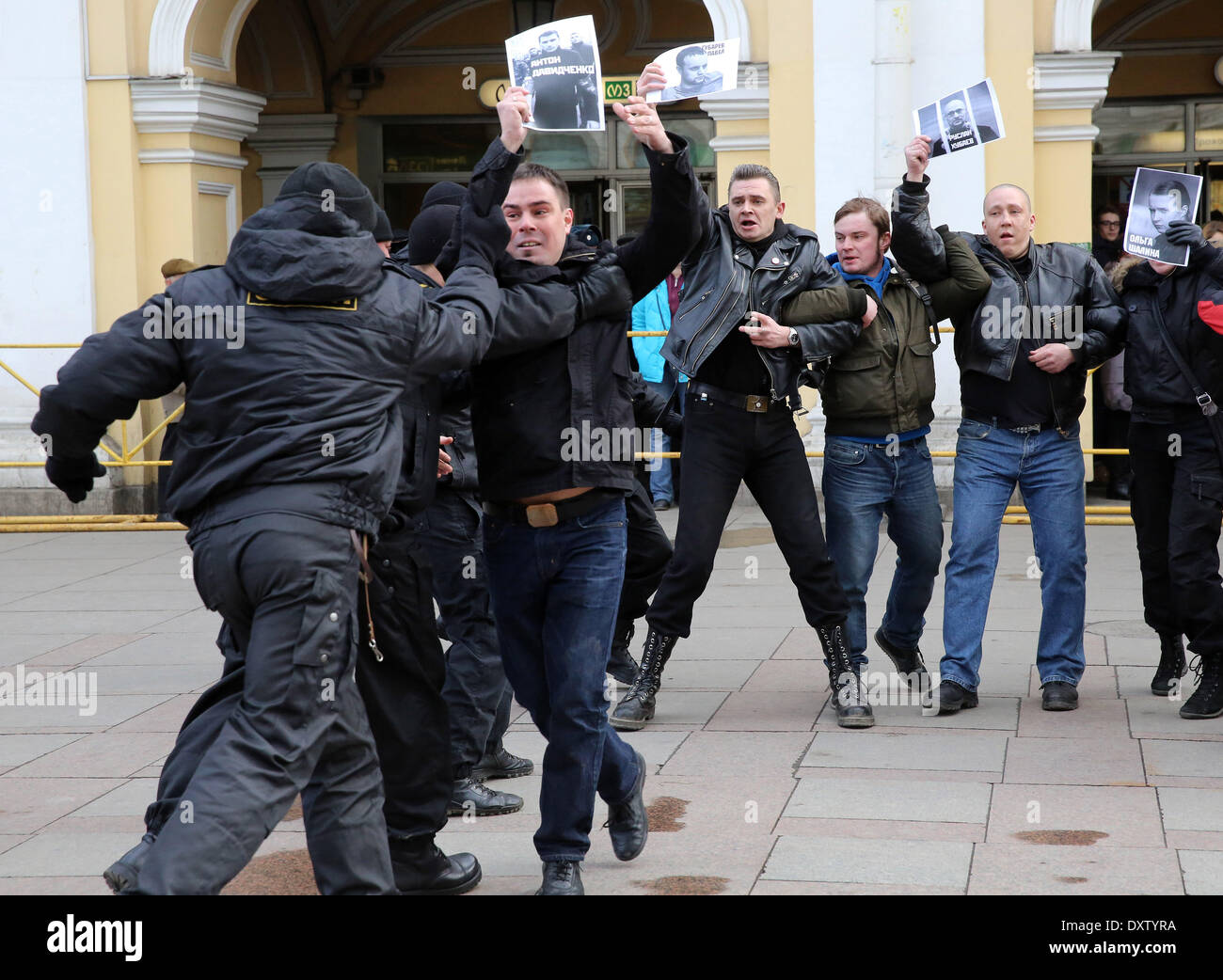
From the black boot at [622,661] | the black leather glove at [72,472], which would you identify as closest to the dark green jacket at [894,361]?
the black boot at [622,661]

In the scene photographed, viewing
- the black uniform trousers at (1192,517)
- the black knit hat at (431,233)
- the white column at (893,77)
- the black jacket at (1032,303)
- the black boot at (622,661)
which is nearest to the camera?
the black knit hat at (431,233)

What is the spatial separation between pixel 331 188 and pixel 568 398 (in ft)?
2.75

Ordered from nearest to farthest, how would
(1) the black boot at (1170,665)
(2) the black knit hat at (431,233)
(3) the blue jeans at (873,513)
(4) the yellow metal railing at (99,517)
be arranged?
(2) the black knit hat at (431,233) → (3) the blue jeans at (873,513) → (1) the black boot at (1170,665) → (4) the yellow metal railing at (99,517)

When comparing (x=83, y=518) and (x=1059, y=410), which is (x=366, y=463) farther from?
(x=83, y=518)

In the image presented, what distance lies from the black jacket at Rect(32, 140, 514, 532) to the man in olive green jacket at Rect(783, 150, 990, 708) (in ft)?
8.95

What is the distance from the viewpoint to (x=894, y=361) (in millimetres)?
5980

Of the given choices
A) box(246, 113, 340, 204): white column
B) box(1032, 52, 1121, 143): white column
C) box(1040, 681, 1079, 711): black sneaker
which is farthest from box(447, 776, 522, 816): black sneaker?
box(246, 113, 340, 204): white column

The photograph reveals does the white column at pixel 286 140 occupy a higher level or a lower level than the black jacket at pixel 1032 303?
higher

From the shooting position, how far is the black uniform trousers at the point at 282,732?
132 inches

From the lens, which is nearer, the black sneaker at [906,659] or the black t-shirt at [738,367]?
the black t-shirt at [738,367]

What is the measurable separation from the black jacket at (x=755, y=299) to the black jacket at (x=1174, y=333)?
1.04m

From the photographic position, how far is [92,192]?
1184 cm

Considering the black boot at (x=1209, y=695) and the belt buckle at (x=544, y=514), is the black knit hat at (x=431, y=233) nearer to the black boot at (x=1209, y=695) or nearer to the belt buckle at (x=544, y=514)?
the belt buckle at (x=544, y=514)
